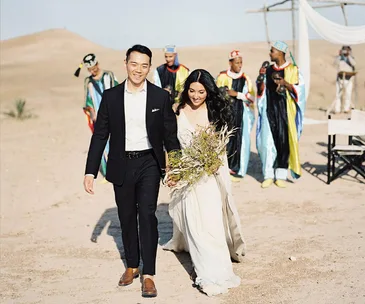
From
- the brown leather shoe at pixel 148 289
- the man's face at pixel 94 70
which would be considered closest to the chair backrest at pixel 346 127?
the man's face at pixel 94 70

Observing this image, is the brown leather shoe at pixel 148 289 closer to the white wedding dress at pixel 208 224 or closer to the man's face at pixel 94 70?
the white wedding dress at pixel 208 224

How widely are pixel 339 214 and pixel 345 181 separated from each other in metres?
2.01

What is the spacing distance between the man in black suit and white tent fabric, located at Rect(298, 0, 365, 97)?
22.2 ft

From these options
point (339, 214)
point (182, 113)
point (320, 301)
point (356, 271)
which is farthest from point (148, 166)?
point (339, 214)

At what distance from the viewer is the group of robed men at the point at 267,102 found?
29.6 feet

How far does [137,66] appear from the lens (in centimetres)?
493

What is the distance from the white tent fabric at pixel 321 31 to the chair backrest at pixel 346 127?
7.24ft

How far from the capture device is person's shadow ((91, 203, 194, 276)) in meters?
6.22

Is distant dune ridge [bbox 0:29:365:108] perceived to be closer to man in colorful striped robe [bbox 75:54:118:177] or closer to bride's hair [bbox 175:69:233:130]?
man in colorful striped robe [bbox 75:54:118:177]

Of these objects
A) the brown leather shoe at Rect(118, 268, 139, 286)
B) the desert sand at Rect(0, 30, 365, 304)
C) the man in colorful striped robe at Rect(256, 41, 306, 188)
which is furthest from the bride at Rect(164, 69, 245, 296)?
the man in colorful striped robe at Rect(256, 41, 306, 188)

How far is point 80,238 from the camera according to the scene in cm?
722

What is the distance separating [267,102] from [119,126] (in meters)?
4.82

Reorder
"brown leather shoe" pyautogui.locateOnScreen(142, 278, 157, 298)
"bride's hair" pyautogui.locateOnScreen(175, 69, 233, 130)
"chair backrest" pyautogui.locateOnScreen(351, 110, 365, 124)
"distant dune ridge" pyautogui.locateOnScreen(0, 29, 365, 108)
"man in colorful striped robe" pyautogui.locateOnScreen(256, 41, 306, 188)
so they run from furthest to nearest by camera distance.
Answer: "distant dune ridge" pyautogui.locateOnScreen(0, 29, 365, 108), "chair backrest" pyautogui.locateOnScreen(351, 110, 365, 124), "man in colorful striped robe" pyautogui.locateOnScreen(256, 41, 306, 188), "bride's hair" pyautogui.locateOnScreen(175, 69, 233, 130), "brown leather shoe" pyautogui.locateOnScreen(142, 278, 157, 298)

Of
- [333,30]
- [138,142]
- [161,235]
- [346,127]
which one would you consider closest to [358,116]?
[346,127]
